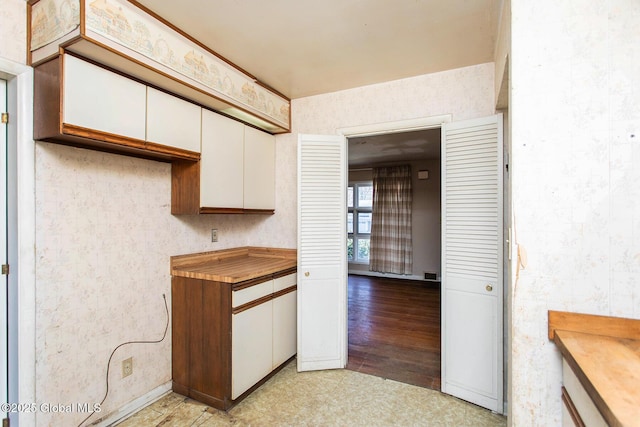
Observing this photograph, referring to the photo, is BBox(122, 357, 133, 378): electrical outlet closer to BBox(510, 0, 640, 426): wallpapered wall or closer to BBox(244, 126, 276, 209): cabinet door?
BBox(244, 126, 276, 209): cabinet door

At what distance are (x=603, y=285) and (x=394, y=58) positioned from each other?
1.93m

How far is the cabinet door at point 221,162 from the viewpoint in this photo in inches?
91.1

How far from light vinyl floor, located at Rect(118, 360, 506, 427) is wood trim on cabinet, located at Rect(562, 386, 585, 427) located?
1076 millimetres

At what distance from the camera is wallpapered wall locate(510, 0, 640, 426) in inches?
43.9

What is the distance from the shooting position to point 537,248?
121 cm

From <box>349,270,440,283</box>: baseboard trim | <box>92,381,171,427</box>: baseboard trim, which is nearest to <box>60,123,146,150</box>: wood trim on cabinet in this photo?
<box>92,381,171,427</box>: baseboard trim

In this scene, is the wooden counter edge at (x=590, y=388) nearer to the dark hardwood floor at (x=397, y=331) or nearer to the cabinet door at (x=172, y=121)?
the dark hardwood floor at (x=397, y=331)

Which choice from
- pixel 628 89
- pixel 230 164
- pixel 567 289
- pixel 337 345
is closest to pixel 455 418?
pixel 337 345

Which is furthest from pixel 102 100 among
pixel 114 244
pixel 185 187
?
pixel 114 244

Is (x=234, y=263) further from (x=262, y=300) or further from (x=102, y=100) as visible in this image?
(x=102, y=100)

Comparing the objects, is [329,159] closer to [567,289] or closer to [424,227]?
[567,289]

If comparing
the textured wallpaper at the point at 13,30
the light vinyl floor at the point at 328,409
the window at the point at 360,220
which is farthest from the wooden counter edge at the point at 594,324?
the window at the point at 360,220

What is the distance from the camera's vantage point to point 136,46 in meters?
1.65

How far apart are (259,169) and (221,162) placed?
0.52m
